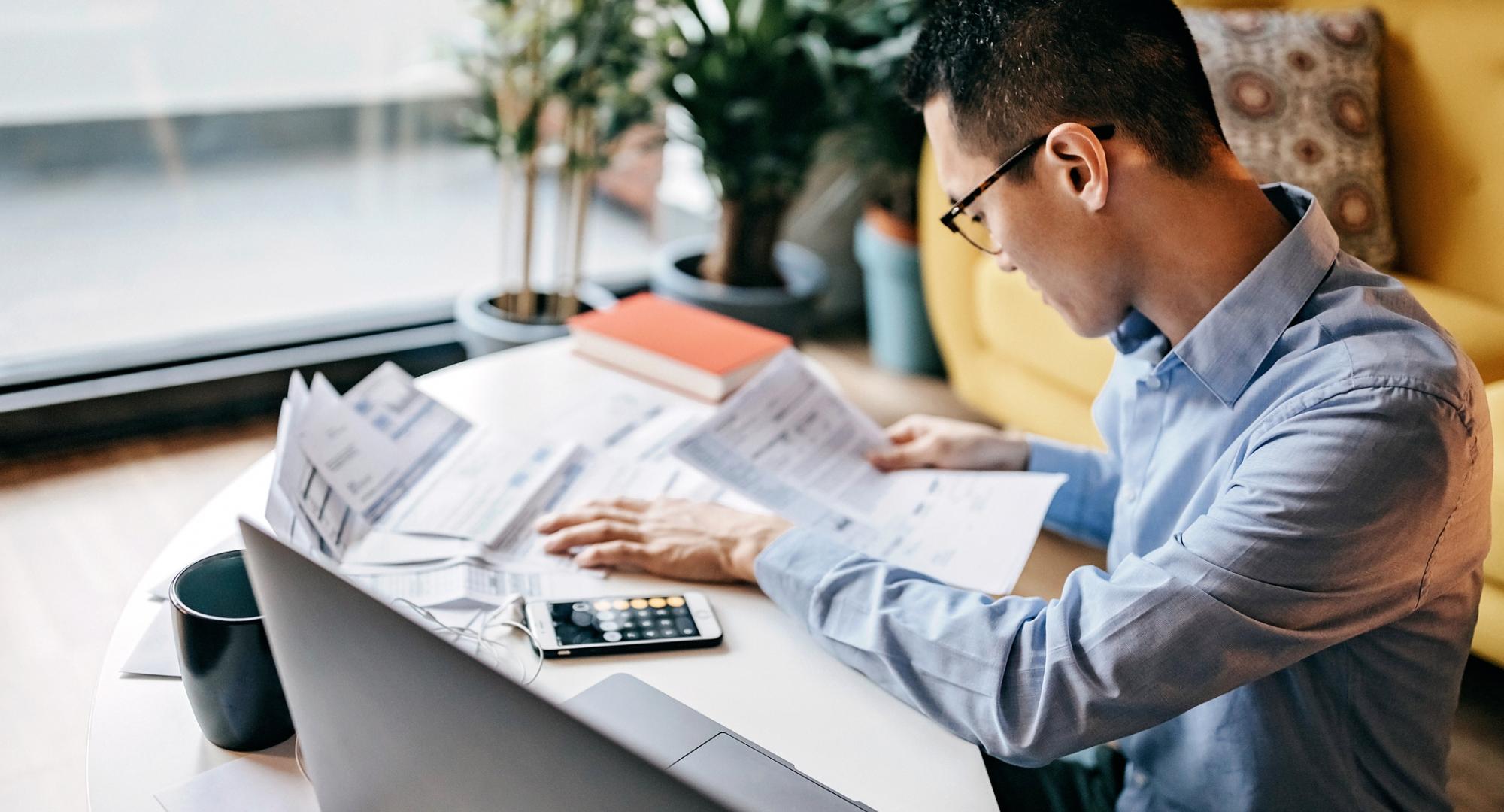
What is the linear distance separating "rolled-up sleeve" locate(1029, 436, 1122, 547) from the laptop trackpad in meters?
0.55

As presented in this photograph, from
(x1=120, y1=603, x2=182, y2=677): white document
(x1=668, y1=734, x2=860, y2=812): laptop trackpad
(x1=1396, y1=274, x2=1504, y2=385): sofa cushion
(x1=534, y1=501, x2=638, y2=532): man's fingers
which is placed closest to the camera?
(x1=668, y1=734, x2=860, y2=812): laptop trackpad

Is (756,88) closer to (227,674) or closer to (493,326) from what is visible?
(493,326)

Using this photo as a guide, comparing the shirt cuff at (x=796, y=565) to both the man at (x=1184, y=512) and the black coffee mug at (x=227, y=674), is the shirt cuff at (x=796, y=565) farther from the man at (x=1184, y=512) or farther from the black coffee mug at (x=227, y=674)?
the black coffee mug at (x=227, y=674)

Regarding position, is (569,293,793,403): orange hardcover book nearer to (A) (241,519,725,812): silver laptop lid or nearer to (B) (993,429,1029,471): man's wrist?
(B) (993,429,1029,471): man's wrist

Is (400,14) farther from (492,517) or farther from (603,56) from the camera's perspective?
(492,517)

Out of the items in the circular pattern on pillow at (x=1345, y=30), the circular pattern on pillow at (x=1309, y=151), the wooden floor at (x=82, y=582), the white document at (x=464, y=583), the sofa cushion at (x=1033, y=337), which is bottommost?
the wooden floor at (x=82, y=582)

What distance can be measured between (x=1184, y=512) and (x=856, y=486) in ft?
1.13

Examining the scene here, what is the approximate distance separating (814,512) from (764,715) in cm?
31

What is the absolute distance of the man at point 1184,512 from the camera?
2.44 ft

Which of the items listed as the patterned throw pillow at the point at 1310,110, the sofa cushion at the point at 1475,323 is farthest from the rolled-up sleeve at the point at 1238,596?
the patterned throw pillow at the point at 1310,110

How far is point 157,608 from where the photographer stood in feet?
2.79

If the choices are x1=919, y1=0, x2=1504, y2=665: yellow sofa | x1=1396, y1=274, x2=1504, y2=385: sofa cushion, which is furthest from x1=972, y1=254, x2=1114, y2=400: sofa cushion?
x1=1396, y1=274, x2=1504, y2=385: sofa cushion

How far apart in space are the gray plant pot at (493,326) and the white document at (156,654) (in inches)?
57.9

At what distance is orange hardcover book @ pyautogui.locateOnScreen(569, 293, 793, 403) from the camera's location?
1.40 meters
